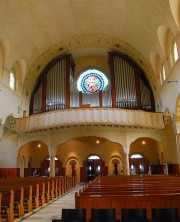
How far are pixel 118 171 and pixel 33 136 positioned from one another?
8210mm

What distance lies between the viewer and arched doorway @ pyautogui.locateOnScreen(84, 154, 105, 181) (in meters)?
22.5

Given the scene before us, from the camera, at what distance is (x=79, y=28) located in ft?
64.3

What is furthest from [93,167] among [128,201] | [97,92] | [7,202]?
[128,201]

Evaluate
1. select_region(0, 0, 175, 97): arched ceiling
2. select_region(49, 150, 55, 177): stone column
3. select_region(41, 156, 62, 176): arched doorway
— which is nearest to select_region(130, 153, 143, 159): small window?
select_region(0, 0, 175, 97): arched ceiling

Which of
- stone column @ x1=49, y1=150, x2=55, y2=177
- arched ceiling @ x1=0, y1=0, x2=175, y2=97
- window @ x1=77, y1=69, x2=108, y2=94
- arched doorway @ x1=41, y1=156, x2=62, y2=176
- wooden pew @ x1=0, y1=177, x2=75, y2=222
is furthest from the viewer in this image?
window @ x1=77, y1=69, x2=108, y2=94

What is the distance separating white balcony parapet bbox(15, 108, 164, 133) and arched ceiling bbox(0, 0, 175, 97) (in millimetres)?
3695

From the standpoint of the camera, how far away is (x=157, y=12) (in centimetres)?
1455

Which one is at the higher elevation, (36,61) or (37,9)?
(37,9)

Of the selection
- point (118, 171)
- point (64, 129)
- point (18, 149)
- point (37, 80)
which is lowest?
point (118, 171)

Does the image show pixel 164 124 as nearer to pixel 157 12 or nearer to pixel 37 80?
pixel 157 12

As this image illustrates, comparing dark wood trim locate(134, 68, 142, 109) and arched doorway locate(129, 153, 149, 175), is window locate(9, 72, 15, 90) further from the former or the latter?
arched doorway locate(129, 153, 149, 175)

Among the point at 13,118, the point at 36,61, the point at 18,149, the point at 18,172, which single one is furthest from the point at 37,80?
the point at 18,172

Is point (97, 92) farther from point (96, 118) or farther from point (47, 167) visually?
point (47, 167)

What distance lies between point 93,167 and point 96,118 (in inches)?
282
